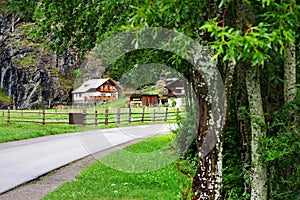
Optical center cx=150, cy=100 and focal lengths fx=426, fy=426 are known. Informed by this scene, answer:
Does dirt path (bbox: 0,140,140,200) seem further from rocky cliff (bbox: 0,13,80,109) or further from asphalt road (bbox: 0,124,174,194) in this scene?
rocky cliff (bbox: 0,13,80,109)

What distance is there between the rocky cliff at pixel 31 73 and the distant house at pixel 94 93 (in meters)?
7.03

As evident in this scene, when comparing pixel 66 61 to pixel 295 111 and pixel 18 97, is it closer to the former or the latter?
pixel 18 97

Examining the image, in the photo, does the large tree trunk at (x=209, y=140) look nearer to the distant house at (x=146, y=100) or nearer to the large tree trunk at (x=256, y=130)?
the large tree trunk at (x=256, y=130)

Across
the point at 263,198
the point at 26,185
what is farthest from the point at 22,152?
the point at 263,198

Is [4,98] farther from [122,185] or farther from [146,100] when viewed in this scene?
[122,185]

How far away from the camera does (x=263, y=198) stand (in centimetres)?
503

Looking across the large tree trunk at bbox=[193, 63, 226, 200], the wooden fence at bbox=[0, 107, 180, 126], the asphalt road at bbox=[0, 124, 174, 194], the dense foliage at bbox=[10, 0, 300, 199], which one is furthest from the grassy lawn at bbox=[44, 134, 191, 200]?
the wooden fence at bbox=[0, 107, 180, 126]

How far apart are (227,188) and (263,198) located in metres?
1.18

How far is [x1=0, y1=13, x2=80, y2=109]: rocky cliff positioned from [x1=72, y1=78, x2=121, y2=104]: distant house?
7.03 meters

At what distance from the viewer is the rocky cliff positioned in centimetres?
6425

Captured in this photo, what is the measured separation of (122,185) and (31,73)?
193ft

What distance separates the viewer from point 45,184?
9.55 meters

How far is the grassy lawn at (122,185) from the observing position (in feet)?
26.7

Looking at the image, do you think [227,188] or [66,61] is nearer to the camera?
[227,188]
